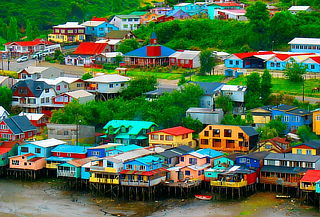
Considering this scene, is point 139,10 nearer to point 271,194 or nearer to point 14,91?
point 14,91

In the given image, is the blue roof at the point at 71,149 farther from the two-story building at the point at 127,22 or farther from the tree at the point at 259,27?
the two-story building at the point at 127,22

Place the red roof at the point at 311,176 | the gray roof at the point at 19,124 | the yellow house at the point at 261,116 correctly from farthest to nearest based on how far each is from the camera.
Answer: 1. the gray roof at the point at 19,124
2. the yellow house at the point at 261,116
3. the red roof at the point at 311,176

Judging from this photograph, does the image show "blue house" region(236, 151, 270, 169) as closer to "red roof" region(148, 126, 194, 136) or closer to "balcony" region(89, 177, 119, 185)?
"red roof" region(148, 126, 194, 136)

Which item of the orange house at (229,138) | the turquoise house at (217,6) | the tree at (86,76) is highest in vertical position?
the turquoise house at (217,6)

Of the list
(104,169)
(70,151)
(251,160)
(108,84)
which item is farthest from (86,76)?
(251,160)

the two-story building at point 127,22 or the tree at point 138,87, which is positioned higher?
the two-story building at point 127,22

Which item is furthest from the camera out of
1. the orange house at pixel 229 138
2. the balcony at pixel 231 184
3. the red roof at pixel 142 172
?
the orange house at pixel 229 138

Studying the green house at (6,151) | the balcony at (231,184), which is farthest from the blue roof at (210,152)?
the green house at (6,151)

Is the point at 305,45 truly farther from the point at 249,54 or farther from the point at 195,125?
the point at 195,125
